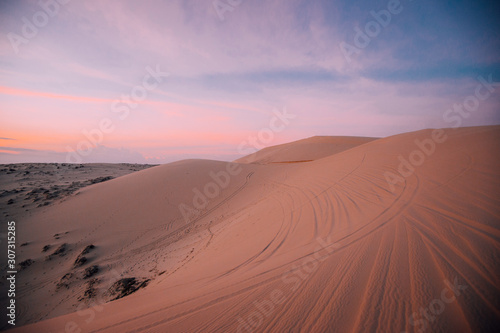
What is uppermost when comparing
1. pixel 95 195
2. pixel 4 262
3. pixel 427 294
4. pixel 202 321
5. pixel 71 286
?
pixel 95 195

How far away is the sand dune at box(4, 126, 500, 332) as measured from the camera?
2.13 metres

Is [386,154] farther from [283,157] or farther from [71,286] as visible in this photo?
[283,157]

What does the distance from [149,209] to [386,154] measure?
1187 centimetres

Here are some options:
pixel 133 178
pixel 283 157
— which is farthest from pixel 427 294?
pixel 283 157

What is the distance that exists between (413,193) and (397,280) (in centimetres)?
346

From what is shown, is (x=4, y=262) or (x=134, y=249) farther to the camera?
(x=134, y=249)

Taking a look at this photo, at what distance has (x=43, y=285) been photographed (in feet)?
17.3

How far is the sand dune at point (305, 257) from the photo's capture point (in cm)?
213

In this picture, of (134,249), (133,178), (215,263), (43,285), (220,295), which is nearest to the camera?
(220,295)

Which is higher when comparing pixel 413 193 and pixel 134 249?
pixel 134 249

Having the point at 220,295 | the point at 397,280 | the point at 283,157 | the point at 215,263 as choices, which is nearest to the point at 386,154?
the point at 397,280

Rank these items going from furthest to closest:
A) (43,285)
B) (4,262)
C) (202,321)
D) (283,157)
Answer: (283,157)
(4,262)
(43,285)
(202,321)

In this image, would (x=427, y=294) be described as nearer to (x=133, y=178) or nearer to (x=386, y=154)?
(x=386, y=154)

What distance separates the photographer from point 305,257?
3275mm
